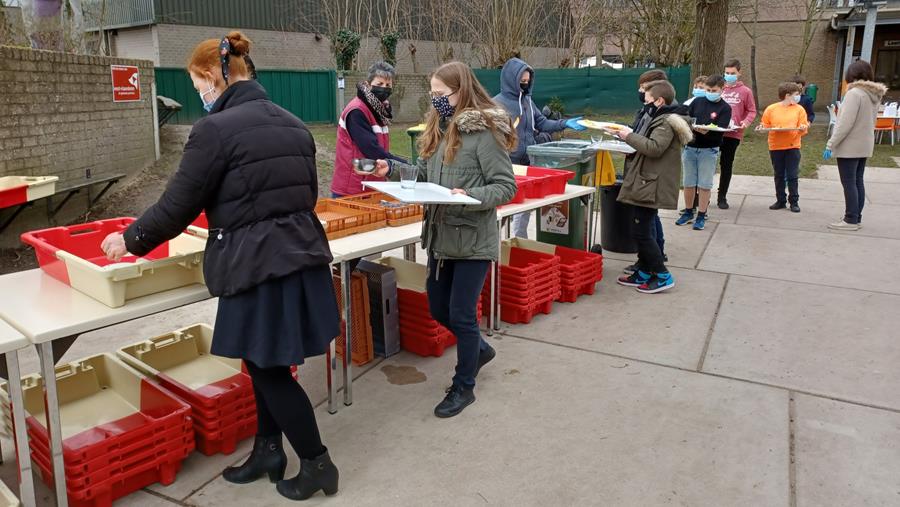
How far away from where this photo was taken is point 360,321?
170 inches

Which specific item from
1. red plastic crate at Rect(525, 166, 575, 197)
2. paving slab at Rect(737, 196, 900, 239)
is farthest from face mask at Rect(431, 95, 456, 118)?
paving slab at Rect(737, 196, 900, 239)

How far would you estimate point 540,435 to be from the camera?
11.5 feet

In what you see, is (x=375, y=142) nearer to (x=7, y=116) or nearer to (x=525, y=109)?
(x=525, y=109)

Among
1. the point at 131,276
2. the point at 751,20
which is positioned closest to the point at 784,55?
the point at 751,20

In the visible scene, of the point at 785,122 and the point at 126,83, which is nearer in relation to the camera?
the point at 785,122

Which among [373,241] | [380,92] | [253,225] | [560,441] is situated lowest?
[560,441]

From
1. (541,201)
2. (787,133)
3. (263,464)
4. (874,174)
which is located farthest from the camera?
(874,174)

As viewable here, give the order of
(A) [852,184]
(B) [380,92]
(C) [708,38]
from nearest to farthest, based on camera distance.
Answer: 1. (B) [380,92]
2. (A) [852,184]
3. (C) [708,38]

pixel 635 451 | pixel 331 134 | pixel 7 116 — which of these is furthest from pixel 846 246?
pixel 331 134

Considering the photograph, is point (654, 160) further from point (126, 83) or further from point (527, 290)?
point (126, 83)

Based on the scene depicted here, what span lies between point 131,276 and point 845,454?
3277 mm

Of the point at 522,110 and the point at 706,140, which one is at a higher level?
the point at 522,110

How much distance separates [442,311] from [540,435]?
0.81 metres

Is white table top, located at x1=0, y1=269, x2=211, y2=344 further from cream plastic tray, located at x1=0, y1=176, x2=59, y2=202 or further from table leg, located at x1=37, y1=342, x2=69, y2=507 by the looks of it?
cream plastic tray, located at x1=0, y1=176, x2=59, y2=202
